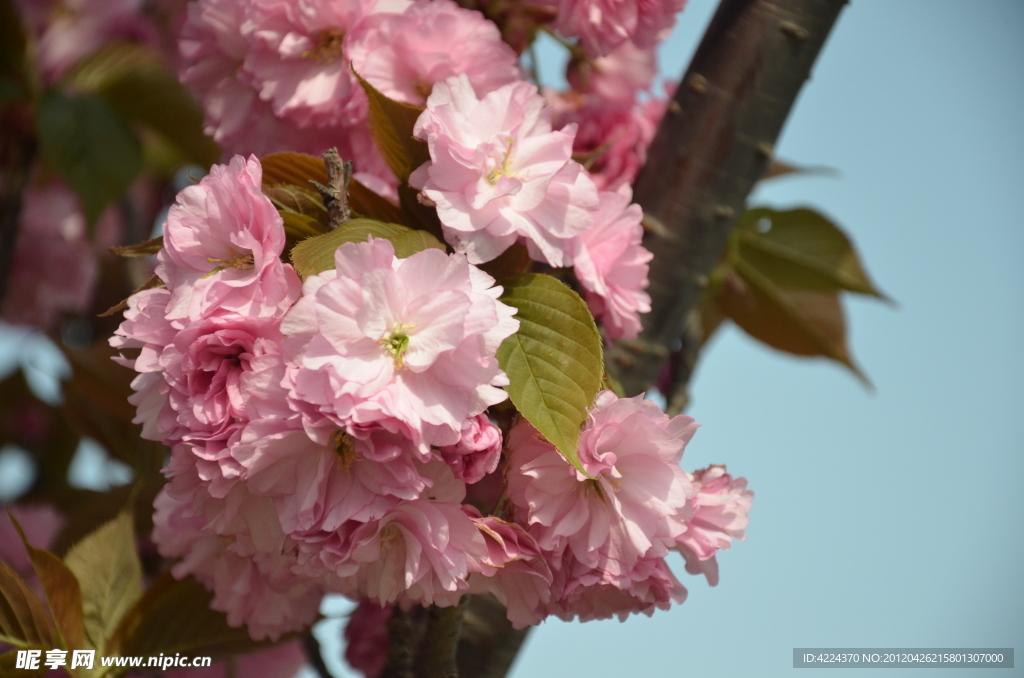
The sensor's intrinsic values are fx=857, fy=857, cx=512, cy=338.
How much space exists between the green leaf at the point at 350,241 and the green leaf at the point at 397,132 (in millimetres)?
69

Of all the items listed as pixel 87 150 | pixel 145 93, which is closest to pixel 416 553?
pixel 87 150

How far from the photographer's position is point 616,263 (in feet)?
2.49

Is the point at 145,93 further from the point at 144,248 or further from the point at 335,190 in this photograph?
the point at 335,190

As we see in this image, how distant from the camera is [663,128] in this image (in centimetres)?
105

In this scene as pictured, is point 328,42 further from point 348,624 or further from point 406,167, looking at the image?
point 348,624

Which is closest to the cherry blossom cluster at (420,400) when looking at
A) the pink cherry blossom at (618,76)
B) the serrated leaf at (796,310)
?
the pink cherry blossom at (618,76)

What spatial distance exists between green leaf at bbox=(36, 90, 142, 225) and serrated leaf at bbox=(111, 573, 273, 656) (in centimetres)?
71

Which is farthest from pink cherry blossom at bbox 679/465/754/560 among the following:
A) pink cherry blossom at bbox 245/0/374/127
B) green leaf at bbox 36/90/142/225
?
green leaf at bbox 36/90/142/225

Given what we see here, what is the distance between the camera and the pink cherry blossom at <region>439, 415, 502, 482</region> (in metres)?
0.60

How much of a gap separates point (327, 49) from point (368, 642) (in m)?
0.71

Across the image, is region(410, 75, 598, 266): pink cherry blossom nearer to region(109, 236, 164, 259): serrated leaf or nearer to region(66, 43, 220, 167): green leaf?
region(109, 236, 164, 259): serrated leaf

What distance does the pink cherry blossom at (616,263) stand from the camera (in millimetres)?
741

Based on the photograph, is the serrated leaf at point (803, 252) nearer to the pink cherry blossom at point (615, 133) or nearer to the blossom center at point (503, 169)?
the pink cherry blossom at point (615, 133)

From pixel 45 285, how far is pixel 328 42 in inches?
51.4
